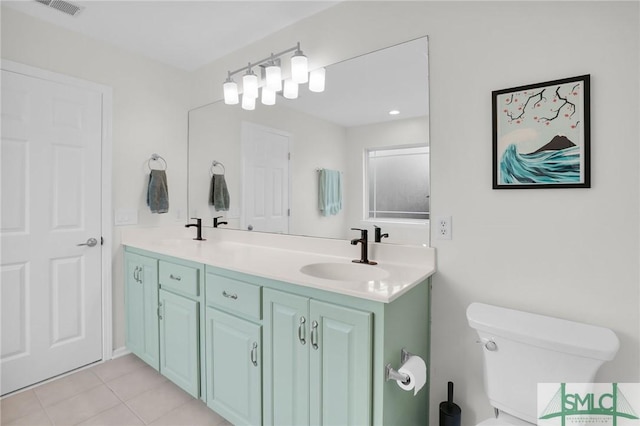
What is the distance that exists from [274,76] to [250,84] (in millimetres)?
260

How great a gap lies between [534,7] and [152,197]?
2.64m

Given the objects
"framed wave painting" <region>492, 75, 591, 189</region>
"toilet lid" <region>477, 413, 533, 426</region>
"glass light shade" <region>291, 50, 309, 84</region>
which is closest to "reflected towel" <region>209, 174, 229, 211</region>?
"glass light shade" <region>291, 50, 309, 84</region>

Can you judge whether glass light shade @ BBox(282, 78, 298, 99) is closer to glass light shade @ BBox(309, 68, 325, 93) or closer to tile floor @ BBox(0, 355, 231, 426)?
glass light shade @ BBox(309, 68, 325, 93)

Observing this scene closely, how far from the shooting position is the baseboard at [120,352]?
2453mm

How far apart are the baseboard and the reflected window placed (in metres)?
2.20

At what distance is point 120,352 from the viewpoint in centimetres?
249

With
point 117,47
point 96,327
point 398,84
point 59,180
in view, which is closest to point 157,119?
point 117,47

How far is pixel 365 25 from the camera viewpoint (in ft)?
5.84

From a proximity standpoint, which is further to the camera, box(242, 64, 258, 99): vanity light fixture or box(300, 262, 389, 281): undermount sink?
box(242, 64, 258, 99): vanity light fixture

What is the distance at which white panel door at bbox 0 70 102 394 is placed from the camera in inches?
77.7

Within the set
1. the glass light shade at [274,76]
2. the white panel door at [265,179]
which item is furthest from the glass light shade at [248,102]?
the glass light shade at [274,76]

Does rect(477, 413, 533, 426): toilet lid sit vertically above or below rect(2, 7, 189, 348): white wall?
below

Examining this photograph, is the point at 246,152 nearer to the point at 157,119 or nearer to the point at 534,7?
the point at 157,119

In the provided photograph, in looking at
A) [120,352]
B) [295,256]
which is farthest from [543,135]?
[120,352]
